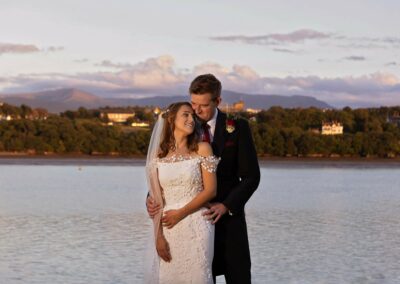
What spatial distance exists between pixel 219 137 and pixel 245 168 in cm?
23

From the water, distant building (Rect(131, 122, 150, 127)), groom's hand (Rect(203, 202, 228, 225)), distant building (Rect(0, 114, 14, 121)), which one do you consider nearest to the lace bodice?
groom's hand (Rect(203, 202, 228, 225))

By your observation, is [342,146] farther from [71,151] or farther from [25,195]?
[25,195]

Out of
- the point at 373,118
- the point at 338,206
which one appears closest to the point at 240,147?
the point at 338,206

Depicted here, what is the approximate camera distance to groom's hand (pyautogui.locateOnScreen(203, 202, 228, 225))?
5141 millimetres

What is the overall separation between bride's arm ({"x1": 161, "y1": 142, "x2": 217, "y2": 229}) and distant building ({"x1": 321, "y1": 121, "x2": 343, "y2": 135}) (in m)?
96.5

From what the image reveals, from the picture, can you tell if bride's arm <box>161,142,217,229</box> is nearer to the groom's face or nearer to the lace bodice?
the lace bodice

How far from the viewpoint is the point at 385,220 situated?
65.0ft

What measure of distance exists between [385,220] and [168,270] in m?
15.3

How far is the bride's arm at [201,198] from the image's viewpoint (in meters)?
5.05

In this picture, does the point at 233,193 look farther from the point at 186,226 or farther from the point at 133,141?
the point at 133,141

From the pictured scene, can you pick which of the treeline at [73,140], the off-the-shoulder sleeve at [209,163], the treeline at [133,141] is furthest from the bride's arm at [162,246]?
the treeline at [73,140]

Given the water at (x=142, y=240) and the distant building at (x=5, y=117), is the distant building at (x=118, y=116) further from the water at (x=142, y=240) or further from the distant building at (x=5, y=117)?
the water at (x=142, y=240)

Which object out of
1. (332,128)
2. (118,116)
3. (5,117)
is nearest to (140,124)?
(118,116)

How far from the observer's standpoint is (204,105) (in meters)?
5.20
